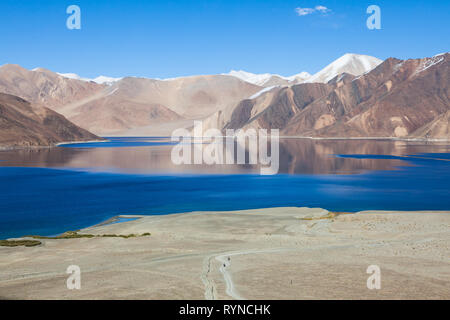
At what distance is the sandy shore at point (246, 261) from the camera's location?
15883 mm

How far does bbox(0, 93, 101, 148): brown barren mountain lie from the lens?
15012 cm

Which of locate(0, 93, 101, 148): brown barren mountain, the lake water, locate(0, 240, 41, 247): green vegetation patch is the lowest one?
locate(0, 240, 41, 247): green vegetation patch

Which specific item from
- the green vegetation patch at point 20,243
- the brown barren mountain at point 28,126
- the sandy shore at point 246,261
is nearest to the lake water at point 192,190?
the green vegetation patch at point 20,243

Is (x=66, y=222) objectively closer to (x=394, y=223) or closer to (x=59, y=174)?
(x=394, y=223)

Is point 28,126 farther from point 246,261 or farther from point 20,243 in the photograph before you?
point 246,261

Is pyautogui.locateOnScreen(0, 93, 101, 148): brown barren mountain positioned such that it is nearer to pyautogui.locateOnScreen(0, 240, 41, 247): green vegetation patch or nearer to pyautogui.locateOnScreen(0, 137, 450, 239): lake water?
pyautogui.locateOnScreen(0, 137, 450, 239): lake water

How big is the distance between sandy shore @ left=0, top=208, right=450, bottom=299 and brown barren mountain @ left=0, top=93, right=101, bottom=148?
13102 cm

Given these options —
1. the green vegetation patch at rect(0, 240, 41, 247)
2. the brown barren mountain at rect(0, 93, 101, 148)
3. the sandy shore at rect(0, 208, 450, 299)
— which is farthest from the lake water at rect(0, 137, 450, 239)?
the brown barren mountain at rect(0, 93, 101, 148)

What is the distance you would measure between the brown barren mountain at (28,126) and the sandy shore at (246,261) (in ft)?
430

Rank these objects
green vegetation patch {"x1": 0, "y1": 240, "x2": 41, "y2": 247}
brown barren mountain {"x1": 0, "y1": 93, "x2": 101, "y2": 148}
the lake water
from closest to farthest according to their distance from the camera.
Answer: green vegetation patch {"x1": 0, "y1": 240, "x2": 41, "y2": 247}, the lake water, brown barren mountain {"x1": 0, "y1": 93, "x2": 101, "y2": 148}
